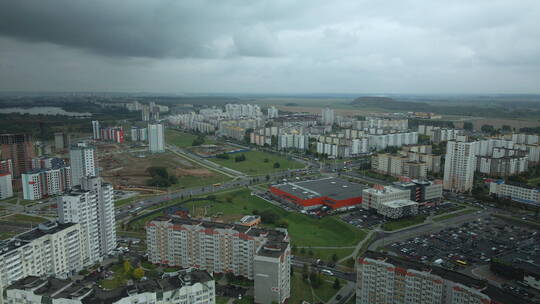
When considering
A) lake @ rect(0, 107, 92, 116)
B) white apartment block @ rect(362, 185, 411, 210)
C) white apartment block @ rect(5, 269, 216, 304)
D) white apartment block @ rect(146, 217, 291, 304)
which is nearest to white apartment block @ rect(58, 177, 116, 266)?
white apartment block @ rect(146, 217, 291, 304)

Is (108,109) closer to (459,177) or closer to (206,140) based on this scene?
(206,140)

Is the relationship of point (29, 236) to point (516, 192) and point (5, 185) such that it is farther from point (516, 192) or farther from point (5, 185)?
point (516, 192)

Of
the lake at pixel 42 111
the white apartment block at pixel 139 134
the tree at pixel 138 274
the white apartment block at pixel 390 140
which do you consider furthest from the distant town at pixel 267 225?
the white apartment block at pixel 139 134

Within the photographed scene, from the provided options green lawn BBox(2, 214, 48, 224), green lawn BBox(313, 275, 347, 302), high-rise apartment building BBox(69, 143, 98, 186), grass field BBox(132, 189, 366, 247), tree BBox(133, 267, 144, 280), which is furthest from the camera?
high-rise apartment building BBox(69, 143, 98, 186)

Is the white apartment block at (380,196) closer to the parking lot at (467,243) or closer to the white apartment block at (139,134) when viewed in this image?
the parking lot at (467,243)

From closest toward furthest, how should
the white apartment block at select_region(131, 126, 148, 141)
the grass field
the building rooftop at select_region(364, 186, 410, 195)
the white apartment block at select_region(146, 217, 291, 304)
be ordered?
1. the white apartment block at select_region(146, 217, 291, 304)
2. the grass field
3. the building rooftop at select_region(364, 186, 410, 195)
4. the white apartment block at select_region(131, 126, 148, 141)

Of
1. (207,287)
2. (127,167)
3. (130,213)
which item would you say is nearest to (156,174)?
(127,167)

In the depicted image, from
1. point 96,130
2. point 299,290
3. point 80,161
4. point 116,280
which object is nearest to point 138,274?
point 116,280

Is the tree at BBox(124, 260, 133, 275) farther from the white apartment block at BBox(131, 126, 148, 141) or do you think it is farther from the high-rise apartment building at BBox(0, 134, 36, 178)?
the white apartment block at BBox(131, 126, 148, 141)
